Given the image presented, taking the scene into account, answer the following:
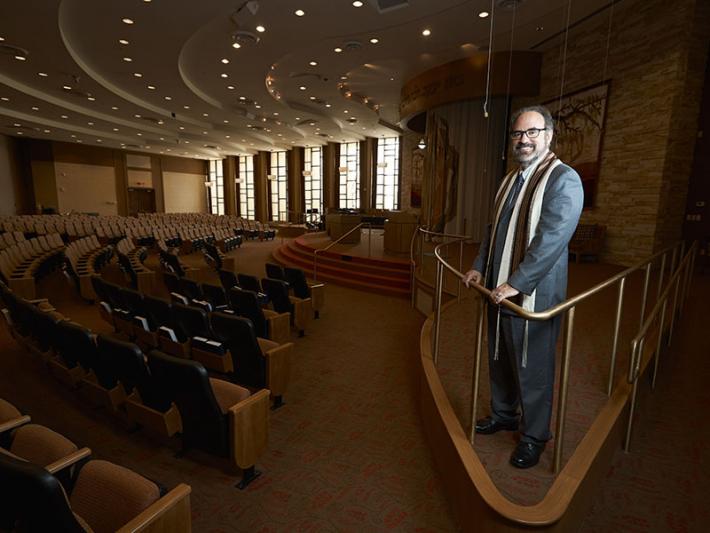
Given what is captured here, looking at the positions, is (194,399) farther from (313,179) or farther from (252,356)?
(313,179)

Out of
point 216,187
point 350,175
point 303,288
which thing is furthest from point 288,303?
point 216,187

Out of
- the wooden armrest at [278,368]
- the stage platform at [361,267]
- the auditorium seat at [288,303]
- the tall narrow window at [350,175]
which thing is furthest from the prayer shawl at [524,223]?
the tall narrow window at [350,175]

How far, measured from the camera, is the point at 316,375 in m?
3.81

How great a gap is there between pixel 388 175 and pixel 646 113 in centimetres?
1374

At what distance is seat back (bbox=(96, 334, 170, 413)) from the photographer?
2.48m

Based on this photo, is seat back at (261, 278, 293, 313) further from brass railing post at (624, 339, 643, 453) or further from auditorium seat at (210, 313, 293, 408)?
brass railing post at (624, 339, 643, 453)

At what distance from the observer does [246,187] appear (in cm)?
→ 2650

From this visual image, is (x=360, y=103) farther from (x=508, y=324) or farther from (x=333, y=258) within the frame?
(x=508, y=324)

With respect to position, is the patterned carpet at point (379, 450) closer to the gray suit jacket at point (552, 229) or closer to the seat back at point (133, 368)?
the seat back at point (133, 368)

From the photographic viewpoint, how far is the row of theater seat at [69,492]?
46.6 inches

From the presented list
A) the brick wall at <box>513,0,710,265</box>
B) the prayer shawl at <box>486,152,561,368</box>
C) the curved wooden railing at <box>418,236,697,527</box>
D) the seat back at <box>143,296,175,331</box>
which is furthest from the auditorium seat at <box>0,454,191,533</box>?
the brick wall at <box>513,0,710,265</box>

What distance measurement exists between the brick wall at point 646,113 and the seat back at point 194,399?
6.87 meters

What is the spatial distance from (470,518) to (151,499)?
137 centimetres

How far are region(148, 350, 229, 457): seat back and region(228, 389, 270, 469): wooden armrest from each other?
0.08 meters
